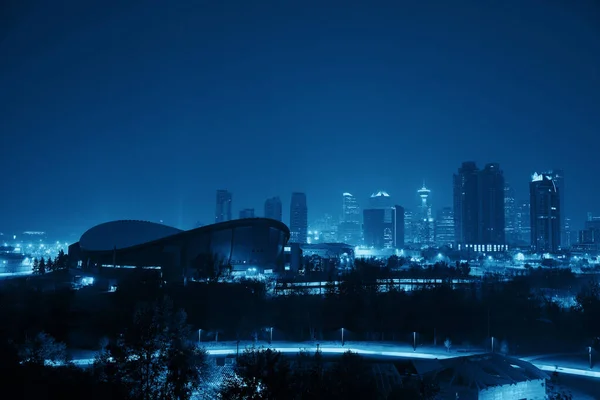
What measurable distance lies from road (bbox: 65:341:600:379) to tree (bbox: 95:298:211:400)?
27.5 ft

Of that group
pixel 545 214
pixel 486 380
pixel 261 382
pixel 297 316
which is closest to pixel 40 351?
pixel 261 382

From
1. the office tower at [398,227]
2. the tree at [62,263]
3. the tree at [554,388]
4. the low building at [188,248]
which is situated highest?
the office tower at [398,227]

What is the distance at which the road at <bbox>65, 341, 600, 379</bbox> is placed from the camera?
79.6 ft

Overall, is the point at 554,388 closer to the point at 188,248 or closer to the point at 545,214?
the point at 188,248

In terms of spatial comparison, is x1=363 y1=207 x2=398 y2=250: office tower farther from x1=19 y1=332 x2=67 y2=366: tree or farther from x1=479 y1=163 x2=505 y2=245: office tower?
x1=19 y1=332 x2=67 y2=366: tree

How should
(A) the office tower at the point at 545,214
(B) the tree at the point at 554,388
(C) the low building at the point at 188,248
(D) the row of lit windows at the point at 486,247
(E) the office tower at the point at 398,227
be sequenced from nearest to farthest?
(B) the tree at the point at 554,388
(C) the low building at the point at 188,248
(A) the office tower at the point at 545,214
(D) the row of lit windows at the point at 486,247
(E) the office tower at the point at 398,227

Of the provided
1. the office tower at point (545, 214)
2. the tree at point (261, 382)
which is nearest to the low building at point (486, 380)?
the tree at point (261, 382)

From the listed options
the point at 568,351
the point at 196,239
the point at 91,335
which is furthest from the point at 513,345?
the point at 196,239

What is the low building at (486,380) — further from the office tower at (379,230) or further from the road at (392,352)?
the office tower at (379,230)

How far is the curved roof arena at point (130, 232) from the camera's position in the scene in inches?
2360

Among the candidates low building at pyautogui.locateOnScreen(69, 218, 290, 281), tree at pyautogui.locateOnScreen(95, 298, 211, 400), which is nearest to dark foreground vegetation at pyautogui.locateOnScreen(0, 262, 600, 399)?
tree at pyautogui.locateOnScreen(95, 298, 211, 400)

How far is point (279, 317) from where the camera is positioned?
34.7 metres

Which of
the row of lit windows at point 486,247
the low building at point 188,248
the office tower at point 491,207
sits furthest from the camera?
the office tower at point 491,207

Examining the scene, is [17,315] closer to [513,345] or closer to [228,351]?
[228,351]
